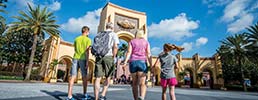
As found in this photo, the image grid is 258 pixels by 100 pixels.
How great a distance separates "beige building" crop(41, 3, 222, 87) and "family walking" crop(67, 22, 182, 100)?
20344 millimetres

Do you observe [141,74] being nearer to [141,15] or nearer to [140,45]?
[140,45]

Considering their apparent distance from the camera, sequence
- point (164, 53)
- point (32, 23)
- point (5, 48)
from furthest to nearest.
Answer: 1. point (5, 48)
2. point (32, 23)
3. point (164, 53)

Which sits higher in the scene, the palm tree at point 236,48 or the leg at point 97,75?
the palm tree at point 236,48

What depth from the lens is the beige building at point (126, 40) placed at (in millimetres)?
24078

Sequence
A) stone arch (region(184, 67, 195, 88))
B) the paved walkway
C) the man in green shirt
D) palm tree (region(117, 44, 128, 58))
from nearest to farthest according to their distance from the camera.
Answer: the man in green shirt, the paved walkway, stone arch (region(184, 67, 195, 88)), palm tree (region(117, 44, 128, 58))

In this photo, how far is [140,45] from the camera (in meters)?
3.58

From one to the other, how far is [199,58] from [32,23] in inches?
1026

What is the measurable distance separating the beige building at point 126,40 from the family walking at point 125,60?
66.7ft

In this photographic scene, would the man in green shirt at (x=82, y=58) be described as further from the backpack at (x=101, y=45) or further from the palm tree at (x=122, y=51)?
the palm tree at (x=122, y=51)

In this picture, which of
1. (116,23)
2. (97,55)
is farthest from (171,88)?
(116,23)

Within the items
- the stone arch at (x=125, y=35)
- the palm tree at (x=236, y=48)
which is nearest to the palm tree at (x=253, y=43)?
the palm tree at (x=236, y=48)

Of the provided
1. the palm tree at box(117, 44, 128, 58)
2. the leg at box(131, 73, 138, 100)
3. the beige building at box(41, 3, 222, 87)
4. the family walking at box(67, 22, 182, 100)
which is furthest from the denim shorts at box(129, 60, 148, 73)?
the palm tree at box(117, 44, 128, 58)

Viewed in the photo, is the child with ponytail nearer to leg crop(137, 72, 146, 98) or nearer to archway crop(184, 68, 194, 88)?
leg crop(137, 72, 146, 98)

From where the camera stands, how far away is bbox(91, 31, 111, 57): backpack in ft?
11.6
